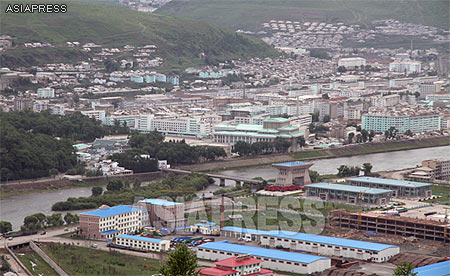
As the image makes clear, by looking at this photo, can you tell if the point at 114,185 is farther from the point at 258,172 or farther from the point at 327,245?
the point at 327,245

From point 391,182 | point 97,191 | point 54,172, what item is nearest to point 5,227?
point 97,191

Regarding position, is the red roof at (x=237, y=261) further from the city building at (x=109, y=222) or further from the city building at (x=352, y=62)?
the city building at (x=352, y=62)

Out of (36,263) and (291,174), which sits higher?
(291,174)

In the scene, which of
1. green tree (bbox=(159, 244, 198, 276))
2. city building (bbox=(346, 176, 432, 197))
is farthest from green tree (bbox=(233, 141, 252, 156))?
green tree (bbox=(159, 244, 198, 276))

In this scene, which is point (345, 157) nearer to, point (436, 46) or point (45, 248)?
point (45, 248)

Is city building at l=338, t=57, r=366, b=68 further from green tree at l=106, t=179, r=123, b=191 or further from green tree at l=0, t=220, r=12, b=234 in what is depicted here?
green tree at l=0, t=220, r=12, b=234

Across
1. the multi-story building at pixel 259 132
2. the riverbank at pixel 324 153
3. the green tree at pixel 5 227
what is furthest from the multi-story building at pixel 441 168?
the green tree at pixel 5 227
